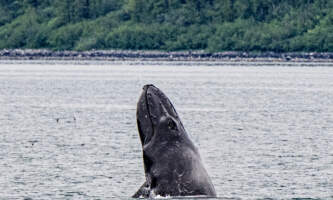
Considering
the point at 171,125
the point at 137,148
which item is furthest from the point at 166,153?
the point at 137,148

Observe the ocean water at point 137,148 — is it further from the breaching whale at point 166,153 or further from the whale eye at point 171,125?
the whale eye at point 171,125

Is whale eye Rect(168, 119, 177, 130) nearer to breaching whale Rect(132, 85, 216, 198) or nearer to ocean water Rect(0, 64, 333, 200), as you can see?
breaching whale Rect(132, 85, 216, 198)

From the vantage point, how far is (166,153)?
1700cm

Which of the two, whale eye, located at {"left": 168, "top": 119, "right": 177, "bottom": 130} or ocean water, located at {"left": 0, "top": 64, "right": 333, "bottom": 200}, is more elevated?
whale eye, located at {"left": 168, "top": 119, "right": 177, "bottom": 130}

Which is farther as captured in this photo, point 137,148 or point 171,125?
point 137,148

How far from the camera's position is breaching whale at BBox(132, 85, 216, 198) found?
16969 mm

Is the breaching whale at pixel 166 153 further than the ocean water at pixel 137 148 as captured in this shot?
No

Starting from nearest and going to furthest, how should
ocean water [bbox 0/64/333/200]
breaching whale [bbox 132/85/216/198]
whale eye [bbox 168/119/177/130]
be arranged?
breaching whale [bbox 132/85/216/198] → whale eye [bbox 168/119/177/130] → ocean water [bbox 0/64/333/200]

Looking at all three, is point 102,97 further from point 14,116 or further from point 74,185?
point 74,185

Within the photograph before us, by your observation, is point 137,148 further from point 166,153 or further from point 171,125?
point 166,153

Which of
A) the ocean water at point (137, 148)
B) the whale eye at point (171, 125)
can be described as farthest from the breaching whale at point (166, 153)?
the ocean water at point (137, 148)

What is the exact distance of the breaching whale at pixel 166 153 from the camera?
16969mm

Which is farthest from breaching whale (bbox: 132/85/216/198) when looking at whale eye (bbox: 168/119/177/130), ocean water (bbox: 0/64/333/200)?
ocean water (bbox: 0/64/333/200)

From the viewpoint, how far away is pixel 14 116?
52656mm
